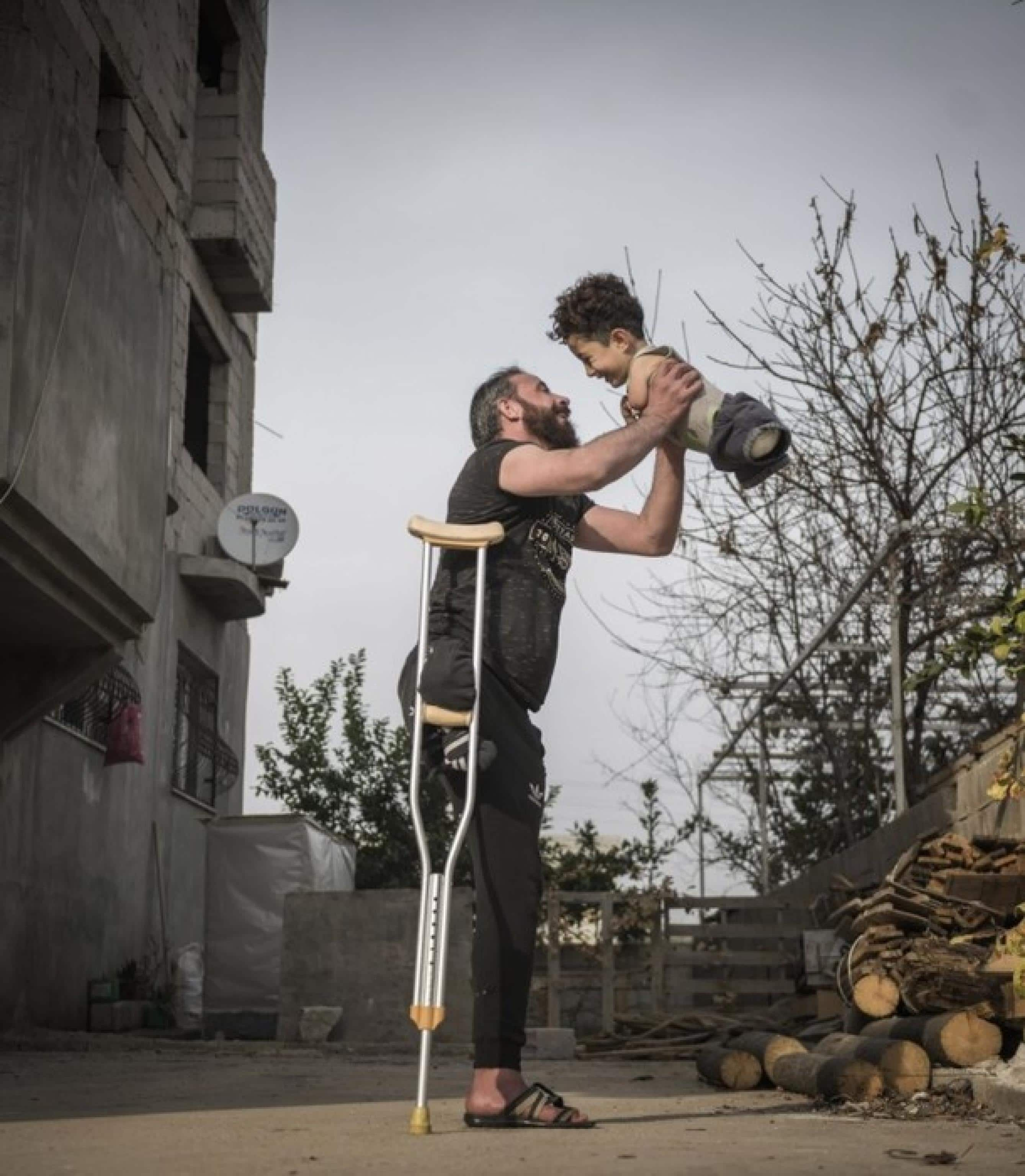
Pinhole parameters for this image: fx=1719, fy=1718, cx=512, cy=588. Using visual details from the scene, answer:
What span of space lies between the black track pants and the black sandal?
3.5 inches

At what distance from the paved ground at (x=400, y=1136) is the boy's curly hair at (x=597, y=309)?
6.59 ft

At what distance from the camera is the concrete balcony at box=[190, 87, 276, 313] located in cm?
1672

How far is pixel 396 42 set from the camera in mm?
7547

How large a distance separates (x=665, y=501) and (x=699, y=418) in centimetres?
37

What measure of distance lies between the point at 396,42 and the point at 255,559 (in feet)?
31.9

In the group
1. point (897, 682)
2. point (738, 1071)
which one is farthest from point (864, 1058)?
point (897, 682)

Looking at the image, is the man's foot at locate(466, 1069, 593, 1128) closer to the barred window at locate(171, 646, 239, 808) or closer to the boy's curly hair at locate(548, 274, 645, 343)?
the boy's curly hair at locate(548, 274, 645, 343)

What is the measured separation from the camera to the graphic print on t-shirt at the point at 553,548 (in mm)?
4402

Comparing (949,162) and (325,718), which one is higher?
(949,162)

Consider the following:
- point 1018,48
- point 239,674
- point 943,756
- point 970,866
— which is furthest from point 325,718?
point 970,866

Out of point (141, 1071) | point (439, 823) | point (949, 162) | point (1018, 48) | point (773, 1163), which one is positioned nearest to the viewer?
point (773, 1163)

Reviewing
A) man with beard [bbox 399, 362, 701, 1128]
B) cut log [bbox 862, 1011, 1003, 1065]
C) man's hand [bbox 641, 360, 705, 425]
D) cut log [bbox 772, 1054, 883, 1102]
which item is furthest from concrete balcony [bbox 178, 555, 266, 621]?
man's hand [bbox 641, 360, 705, 425]

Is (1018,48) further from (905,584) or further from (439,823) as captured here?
(439,823)

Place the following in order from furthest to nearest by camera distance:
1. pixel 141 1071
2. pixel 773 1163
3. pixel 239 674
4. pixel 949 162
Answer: pixel 239 674
pixel 949 162
pixel 141 1071
pixel 773 1163
